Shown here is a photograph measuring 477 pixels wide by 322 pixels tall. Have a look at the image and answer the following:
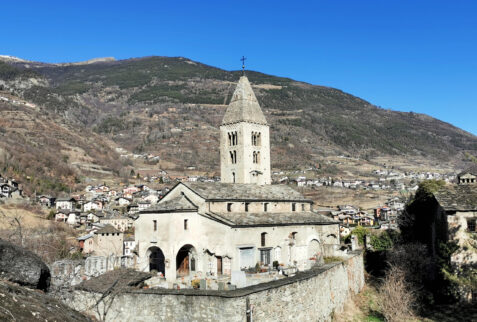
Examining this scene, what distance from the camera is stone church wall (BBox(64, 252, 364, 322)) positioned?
49.1ft

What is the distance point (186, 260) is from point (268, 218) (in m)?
7.40

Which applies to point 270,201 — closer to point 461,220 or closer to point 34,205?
point 461,220

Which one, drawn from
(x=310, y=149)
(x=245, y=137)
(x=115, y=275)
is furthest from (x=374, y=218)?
(x=310, y=149)

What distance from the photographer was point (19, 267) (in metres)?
7.41

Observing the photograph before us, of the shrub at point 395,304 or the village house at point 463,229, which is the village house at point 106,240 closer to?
the shrub at point 395,304

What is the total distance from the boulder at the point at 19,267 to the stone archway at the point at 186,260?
2453 centimetres

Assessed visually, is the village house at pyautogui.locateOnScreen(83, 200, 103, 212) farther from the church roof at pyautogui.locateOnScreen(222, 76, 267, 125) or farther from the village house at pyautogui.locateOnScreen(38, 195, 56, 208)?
the church roof at pyautogui.locateOnScreen(222, 76, 267, 125)

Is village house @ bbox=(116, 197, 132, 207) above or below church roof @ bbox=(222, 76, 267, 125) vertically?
below

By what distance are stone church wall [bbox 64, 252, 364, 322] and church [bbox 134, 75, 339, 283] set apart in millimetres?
9248

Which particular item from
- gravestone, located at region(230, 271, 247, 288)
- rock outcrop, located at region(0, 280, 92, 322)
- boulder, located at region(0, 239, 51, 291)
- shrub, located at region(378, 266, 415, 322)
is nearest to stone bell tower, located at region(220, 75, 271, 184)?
shrub, located at region(378, 266, 415, 322)

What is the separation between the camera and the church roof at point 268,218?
31966mm

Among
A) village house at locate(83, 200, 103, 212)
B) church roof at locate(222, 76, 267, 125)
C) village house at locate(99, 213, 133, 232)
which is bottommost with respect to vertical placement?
village house at locate(99, 213, 133, 232)

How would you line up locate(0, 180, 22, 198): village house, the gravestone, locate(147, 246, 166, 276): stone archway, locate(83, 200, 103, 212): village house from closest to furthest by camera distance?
the gravestone → locate(147, 246, 166, 276): stone archway → locate(0, 180, 22, 198): village house → locate(83, 200, 103, 212): village house

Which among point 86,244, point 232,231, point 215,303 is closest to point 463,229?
point 232,231
